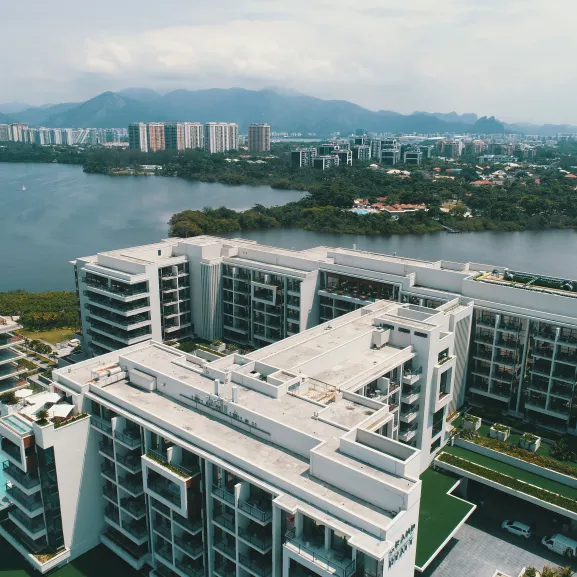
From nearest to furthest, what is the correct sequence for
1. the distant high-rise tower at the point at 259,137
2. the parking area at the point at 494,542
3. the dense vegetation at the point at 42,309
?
the parking area at the point at 494,542
the dense vegetation at the point at 42,309
the distant high-rise tower at the point at 259,137

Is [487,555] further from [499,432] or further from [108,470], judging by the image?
[108,470]

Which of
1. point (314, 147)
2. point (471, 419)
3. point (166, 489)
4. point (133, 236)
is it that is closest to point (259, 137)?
point (314, 147)

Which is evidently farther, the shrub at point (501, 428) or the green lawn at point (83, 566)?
the shrub at point (501, 428)

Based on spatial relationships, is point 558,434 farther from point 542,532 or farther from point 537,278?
point 537,278

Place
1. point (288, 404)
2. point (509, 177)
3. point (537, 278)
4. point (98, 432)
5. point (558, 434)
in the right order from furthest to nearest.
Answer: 1. point (509, 177)
2. point (537, 278)
3. point (558, 434)
4. point (98, 432)
5. point (288, 404)

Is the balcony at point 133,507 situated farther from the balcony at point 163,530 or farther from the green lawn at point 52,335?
the green lawn at point 52,335

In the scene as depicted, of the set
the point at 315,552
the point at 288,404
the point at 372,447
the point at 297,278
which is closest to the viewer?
the point at 315,552

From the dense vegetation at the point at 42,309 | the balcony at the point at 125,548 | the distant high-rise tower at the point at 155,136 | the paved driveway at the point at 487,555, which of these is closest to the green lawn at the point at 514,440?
the paved driveway at the point at 487,555

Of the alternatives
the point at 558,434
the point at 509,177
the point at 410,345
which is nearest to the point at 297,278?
the point at 410,345
